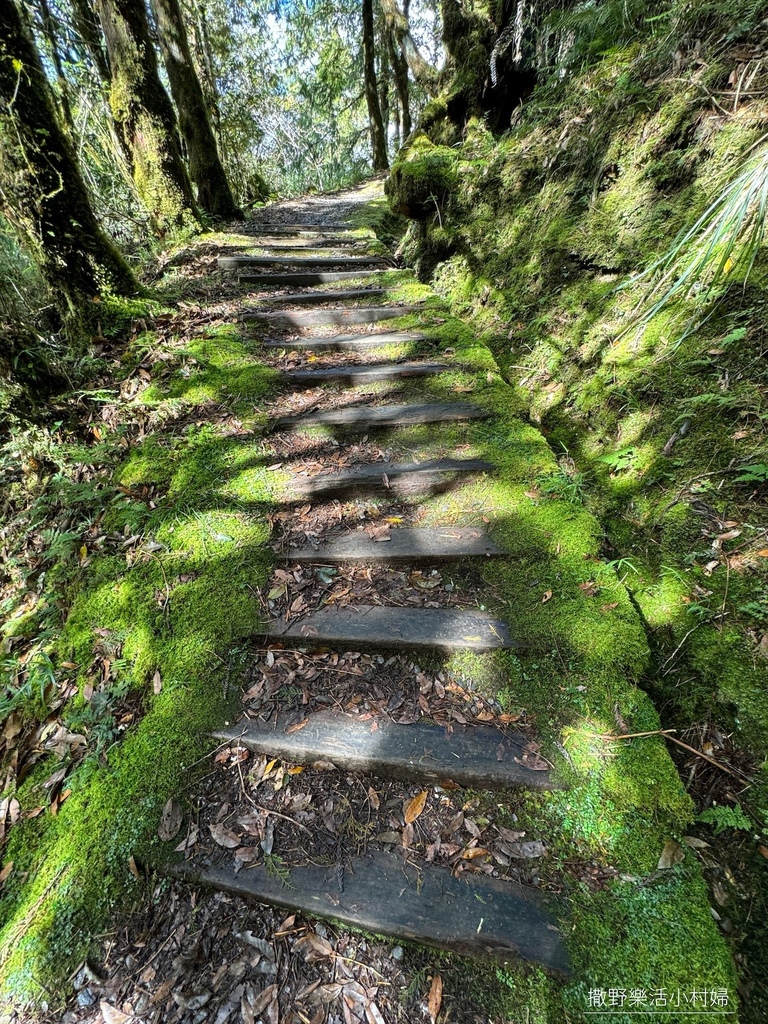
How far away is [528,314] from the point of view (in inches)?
143

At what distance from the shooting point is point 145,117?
5711mm

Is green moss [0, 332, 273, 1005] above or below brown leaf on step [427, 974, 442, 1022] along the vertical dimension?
above

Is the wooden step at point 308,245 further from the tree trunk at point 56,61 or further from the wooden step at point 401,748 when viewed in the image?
the wooden step at point 401,748

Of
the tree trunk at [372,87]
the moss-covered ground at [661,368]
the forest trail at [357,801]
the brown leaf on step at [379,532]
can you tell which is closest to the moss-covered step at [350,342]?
the moss-covered ground at [661,368]

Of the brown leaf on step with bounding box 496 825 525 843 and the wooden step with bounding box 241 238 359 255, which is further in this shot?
the wooden step with bounding box 241 238 359 255

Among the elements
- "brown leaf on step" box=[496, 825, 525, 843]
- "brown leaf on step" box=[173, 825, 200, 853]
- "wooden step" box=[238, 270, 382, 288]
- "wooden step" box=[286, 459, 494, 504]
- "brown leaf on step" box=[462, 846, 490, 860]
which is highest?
"wooden step" box=[238, 270, 382, 288]

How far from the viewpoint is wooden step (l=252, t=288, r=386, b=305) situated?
4.76 meters

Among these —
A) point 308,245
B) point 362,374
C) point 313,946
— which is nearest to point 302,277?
point 308,245

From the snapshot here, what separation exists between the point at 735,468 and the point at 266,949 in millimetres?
2868

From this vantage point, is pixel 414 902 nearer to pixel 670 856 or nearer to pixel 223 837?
pixel 223 837

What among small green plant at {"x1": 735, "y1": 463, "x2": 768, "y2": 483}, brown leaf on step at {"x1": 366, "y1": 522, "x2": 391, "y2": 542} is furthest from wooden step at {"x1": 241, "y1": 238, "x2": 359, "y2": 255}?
small green plant at {"x1": 735, "y1": 463, "x2": 768, "y2": 483}

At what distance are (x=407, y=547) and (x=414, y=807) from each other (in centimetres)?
131

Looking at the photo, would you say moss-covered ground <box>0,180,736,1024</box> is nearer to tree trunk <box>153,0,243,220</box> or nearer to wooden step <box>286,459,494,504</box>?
wooden step <box>286,459,494,504</box>

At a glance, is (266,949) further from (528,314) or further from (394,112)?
(394,112)
